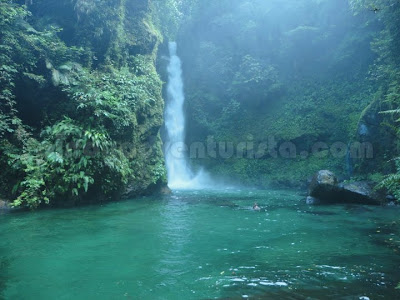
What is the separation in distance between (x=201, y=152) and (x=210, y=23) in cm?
1171

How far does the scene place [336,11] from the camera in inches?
932

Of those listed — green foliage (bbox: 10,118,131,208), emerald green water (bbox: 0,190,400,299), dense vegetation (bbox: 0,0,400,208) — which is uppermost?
dense vegetation (bbox: 0,0,400,208)

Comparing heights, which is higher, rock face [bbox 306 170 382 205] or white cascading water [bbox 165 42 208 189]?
white cascading water [bbox 165 42 208 189]

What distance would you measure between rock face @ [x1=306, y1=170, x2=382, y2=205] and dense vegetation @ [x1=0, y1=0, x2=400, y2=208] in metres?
0.97

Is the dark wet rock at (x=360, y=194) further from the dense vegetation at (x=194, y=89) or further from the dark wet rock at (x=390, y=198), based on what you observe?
the dense vegetation at (x=194, y=89)

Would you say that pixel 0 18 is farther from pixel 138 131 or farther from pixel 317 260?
pixel 317 260

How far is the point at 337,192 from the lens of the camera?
1348 centimetres

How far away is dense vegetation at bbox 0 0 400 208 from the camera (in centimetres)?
1218

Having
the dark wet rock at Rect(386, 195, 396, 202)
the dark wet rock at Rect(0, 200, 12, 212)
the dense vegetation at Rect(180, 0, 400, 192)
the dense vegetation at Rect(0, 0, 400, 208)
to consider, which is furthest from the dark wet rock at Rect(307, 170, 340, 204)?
the dark wet rock at Rect(0, 200, 12, 212)

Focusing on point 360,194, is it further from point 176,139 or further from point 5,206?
point 176,139

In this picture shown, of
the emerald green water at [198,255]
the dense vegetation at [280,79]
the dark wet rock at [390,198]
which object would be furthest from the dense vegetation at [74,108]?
the dark wet rock at [390,198]

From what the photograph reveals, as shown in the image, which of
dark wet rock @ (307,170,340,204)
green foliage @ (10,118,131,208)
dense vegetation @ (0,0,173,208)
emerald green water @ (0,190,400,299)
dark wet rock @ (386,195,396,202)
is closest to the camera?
emerald green water @ (0,190,400,299)

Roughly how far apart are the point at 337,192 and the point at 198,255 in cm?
925

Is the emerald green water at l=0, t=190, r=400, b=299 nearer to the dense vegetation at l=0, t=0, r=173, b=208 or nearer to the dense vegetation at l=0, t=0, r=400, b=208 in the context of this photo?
the dense vegetation at l=0, t=0, r=400, b=208
